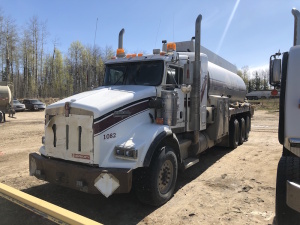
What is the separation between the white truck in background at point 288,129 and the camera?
2.97 meters

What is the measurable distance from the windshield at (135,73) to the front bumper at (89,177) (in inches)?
89.0

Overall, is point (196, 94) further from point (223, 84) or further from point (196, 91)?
point (223, 84)

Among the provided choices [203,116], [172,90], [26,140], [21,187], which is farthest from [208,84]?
[26,140]

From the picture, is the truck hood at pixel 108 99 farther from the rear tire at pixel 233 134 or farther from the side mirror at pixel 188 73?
the rear tire at pixel 233 134

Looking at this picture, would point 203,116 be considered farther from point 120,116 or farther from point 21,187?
point 21,187

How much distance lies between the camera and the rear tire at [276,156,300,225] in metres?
3.31

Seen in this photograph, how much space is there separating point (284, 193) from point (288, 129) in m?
0.90

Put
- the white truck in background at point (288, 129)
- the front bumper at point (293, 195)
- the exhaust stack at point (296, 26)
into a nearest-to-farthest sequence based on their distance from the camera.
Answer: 1. the front bumper at point (293, 195)
2. the white truck in background at point (288, 129)
3. the exhaust stack at point (296, 26)

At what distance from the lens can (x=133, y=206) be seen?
4.77m

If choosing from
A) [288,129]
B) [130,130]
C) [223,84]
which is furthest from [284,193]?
[223,84]

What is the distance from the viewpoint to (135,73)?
589 cm

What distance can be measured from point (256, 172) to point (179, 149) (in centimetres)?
259

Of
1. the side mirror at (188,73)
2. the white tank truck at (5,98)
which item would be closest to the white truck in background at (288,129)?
the side mirror at (188,73)

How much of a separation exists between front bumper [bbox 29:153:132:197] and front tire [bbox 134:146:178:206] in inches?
19.6
